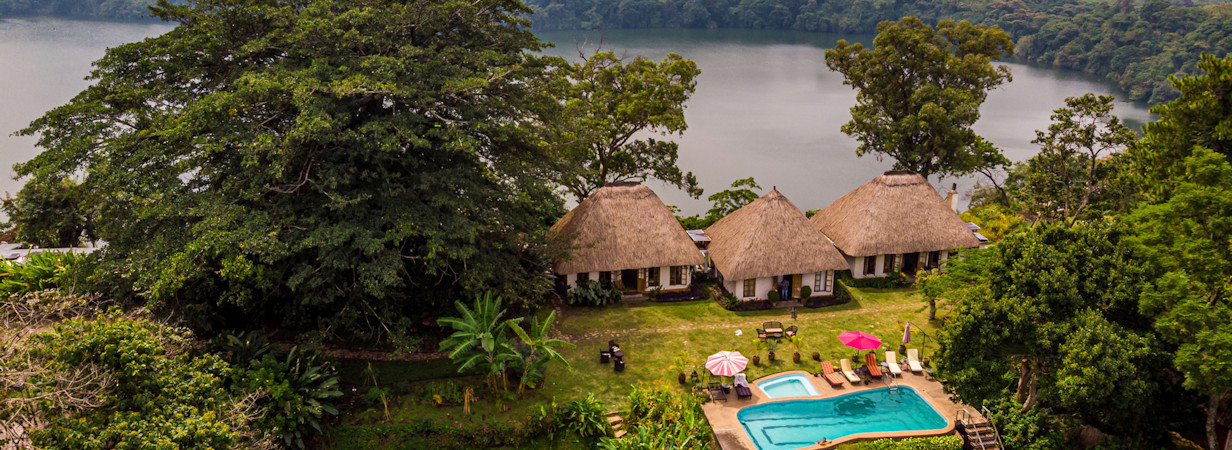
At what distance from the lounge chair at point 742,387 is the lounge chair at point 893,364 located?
3.67 m

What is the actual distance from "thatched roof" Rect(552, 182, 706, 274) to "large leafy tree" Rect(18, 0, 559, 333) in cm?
422

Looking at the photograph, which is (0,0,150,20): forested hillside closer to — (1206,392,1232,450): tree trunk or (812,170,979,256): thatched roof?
(812,170,979,256): thatched roof

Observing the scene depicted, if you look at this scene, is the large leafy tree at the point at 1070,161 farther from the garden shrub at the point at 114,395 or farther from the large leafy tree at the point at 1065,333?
the garden shrub at the point at 114,395

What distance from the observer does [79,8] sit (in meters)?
39.6

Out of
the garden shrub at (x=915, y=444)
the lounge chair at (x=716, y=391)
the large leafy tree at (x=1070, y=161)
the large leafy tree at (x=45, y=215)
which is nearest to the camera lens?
the garden shrub at (x=915, y=444)

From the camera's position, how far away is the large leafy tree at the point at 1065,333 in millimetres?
12109

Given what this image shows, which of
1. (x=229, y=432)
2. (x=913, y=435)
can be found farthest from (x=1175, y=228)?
(x=229, y=432)

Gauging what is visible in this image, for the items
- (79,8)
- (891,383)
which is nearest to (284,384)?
(891,383)

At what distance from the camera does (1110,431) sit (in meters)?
13.6

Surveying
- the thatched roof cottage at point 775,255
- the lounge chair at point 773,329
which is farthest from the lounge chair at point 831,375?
the thatched roof cottage at point 775,255

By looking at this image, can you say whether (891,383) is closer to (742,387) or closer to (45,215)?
(742,387)

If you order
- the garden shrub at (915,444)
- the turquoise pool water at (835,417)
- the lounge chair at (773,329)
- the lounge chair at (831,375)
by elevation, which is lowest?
the turquoise pool water at (835,417)

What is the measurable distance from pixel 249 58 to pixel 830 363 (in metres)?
15.6

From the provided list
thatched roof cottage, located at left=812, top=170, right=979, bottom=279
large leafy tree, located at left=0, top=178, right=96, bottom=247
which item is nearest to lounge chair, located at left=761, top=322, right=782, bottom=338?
thatched roof cottage, located at left=812, top=170, right=979, bottom=279
